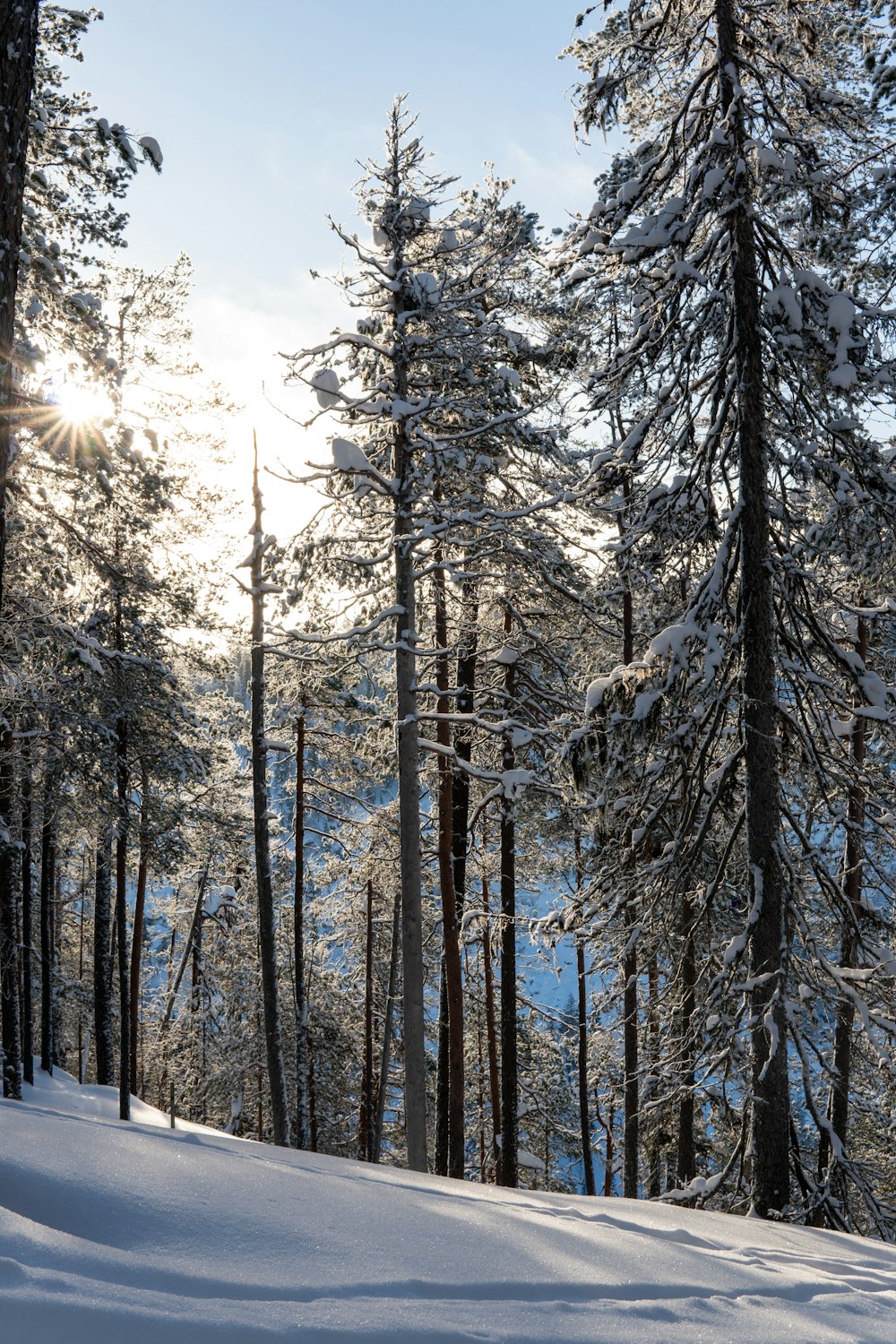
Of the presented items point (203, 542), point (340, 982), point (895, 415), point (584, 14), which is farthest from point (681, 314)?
point (340, 982)

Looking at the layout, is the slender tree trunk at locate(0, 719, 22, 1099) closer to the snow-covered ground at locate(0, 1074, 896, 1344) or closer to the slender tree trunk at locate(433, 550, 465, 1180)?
the slender tree trunk at locate(433, 550, 465, 1180)

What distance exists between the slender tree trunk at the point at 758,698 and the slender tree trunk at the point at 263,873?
8974 millimetres

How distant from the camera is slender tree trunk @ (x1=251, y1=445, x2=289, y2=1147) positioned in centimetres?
1503

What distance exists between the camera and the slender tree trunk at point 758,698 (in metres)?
7.28

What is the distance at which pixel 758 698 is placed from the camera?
24.8ft

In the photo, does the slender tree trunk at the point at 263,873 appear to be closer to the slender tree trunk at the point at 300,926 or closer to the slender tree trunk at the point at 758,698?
the slender tree trunk at the point at 300,926

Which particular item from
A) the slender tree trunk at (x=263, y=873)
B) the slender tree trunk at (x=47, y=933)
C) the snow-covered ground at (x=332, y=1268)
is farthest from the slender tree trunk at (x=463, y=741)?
the snow-covered ground at (x=332, y=1268)

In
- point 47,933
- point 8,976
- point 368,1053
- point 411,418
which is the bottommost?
point 368,1053

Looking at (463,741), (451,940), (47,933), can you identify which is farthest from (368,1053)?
(463,741)

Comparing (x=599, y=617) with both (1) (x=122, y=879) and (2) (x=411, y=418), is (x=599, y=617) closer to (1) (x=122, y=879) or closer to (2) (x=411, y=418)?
(2) (x=411, y=418)

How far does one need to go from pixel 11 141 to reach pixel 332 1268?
550 centimetres

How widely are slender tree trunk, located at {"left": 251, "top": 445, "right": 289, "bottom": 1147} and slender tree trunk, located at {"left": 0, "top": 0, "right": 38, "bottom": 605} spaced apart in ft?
31.9

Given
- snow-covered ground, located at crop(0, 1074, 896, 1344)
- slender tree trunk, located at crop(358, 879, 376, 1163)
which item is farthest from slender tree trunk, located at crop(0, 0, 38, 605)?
slender tree trunk, located at crop(358, 879, 376, 1163)

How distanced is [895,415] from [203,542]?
31.6 feet
